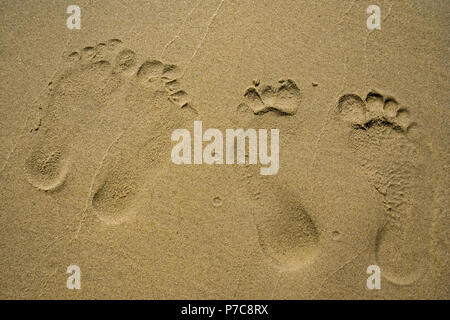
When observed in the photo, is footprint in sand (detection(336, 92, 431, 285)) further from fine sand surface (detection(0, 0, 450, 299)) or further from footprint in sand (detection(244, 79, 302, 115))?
footprint in sand (detection(244, 79, 302, 115))

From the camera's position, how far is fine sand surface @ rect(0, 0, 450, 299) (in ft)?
5.03

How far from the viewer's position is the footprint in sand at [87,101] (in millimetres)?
1588

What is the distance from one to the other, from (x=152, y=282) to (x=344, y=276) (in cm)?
105

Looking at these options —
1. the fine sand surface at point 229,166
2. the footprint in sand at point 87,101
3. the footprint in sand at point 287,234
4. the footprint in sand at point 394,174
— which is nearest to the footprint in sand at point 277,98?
the fine sand surface at point 229,166

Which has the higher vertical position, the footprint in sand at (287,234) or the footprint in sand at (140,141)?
the footprint in sand at (140,141)

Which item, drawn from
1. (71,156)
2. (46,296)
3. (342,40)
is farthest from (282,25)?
(46,296)

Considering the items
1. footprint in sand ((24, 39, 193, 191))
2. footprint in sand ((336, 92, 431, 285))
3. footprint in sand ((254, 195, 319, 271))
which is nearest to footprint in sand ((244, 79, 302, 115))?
footprint in sand ((336, 92, 431, 285))

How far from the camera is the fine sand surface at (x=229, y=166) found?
1.53 m

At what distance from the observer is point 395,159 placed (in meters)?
1.54

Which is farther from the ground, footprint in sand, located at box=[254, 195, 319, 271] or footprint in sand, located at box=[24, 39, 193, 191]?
footprint in sand, located at box=[24, 39, 193, 191]

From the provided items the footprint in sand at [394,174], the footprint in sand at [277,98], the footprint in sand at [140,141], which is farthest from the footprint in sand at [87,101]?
the footprint in sand at [394,174]

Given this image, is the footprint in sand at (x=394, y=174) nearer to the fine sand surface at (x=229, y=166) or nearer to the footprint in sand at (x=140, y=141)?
the fine sand surface at (x=229, y=166)

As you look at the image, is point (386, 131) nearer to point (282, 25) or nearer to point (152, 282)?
point (282, 25)

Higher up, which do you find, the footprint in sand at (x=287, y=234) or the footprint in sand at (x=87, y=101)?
the footprint in sand at (x=87, y=101)
